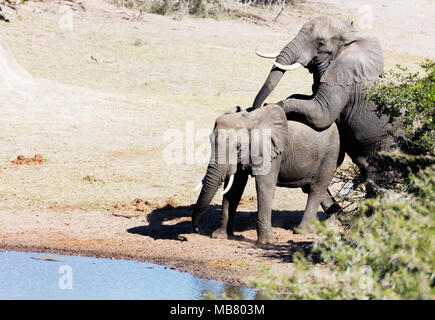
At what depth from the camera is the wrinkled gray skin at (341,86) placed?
12547 mm

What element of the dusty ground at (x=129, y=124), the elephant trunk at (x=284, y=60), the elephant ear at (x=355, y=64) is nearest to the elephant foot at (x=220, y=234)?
the dusty ground at (x=129, y=124)

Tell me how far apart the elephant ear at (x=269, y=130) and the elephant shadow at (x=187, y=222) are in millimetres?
1427

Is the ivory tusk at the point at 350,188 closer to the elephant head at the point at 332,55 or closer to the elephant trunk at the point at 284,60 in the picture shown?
the elephant head at the point at 332,55

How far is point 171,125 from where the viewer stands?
2066 centimetres

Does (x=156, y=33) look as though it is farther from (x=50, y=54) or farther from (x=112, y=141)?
(x=112, y=141)

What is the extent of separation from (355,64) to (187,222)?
362 cm

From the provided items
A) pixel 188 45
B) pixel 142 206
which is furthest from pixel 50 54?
pixel 142 206

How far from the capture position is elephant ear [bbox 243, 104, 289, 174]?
12102mm

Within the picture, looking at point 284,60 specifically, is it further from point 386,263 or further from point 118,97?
point 118,97

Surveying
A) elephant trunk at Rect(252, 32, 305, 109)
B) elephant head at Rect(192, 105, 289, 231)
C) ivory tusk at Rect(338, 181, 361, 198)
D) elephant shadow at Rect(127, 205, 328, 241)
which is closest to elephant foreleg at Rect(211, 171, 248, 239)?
elephant head at Rect(192, 105, 289, 231)

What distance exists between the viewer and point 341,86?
1261 centimetres

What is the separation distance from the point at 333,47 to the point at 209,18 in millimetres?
26237

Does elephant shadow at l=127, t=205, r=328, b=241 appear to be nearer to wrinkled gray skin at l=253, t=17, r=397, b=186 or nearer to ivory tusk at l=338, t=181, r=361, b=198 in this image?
ivory tusk at l=338, t=181, r=361, b=198

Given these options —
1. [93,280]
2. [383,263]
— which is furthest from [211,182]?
[383,263]
